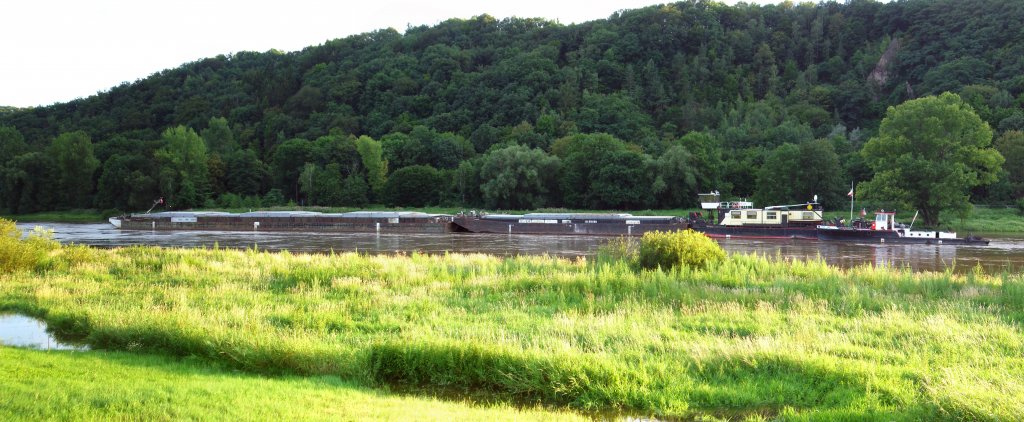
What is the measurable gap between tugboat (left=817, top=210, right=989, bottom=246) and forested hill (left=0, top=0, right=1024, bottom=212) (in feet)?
71.8

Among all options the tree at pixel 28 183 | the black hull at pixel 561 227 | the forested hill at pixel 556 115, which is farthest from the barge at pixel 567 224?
the tree at pixel 28 183

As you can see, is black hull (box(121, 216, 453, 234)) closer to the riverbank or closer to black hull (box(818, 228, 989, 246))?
black hull (box(818, 228, 989, 246))

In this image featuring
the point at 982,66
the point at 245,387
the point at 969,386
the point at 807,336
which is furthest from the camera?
the point at 982,66

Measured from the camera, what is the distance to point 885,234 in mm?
54188

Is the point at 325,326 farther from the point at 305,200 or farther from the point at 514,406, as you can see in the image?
the point at 305,200


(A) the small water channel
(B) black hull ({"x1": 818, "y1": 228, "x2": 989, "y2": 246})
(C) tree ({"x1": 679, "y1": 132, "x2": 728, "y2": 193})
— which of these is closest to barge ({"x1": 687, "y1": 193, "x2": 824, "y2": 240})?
(B) black hull ({"x1": 818, "y1": 228, "x2": 989, "y2": 246})

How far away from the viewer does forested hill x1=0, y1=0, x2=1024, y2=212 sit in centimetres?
9256

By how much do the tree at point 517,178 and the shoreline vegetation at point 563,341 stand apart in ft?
230

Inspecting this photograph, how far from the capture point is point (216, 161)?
123938 mm

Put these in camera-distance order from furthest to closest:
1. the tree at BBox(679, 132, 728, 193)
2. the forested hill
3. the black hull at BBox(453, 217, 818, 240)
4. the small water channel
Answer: the forested hill < the tree at BBox(679, 132, 728, 193) < the black hull at BBox(453, 217, 818, 240) < the small water channel

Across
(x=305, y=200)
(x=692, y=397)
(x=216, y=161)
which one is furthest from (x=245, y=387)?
(x=216, y=161)

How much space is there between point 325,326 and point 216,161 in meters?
120

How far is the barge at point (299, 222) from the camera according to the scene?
72.4m

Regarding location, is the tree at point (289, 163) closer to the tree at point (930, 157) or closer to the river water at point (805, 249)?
the river water at point (805, 249)
